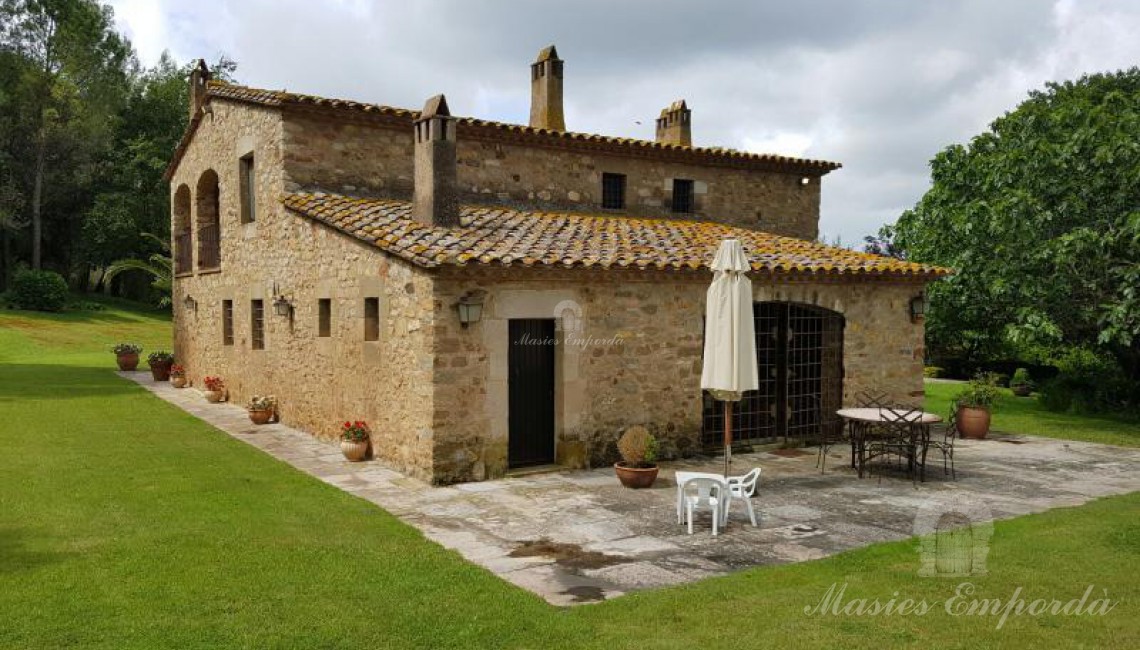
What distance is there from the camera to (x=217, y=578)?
6086 mm

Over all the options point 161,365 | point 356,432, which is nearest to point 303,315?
point 356,432

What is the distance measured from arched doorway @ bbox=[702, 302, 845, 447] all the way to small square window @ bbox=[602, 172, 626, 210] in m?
4.81

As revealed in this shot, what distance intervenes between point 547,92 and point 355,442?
9948 millimetres

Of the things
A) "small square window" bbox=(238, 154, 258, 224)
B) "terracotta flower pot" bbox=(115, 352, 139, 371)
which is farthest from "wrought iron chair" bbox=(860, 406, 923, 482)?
"terracotta flower pot" bbox=(115, 352, 139, 371)

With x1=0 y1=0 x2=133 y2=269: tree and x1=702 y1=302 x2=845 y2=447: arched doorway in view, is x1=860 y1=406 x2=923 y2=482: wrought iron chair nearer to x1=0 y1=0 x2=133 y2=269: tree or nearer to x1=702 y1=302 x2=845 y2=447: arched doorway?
x1=702 y1=302 x2=845 y2=447: arched doorway

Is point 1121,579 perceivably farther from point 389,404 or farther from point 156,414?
point 156,414

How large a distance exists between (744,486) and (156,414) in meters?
11.9

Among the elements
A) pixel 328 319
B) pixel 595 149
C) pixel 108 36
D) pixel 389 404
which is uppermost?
pixel 108 36

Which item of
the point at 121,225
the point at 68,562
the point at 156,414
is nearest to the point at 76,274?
the point at 121,225

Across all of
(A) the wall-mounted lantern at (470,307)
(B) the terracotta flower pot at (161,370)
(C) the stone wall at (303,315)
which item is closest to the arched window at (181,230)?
(C) the stone wall at (303,315)

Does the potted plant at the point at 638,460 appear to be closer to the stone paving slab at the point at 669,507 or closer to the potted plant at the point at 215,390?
the stone paving slab at the point at 669,507

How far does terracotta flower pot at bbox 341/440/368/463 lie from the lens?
11.2 m

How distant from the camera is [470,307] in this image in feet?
32.3

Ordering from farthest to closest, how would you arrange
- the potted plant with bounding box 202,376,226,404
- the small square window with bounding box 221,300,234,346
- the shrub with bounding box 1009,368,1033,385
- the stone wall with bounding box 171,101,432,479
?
the shrub with bounding box 1009,368,1033,385 < the small square window with bounding box 221,300,234,346 < the potted plant with bounding box 202,376,226,404 < the stone wall with bounding box 171,101,432,479
